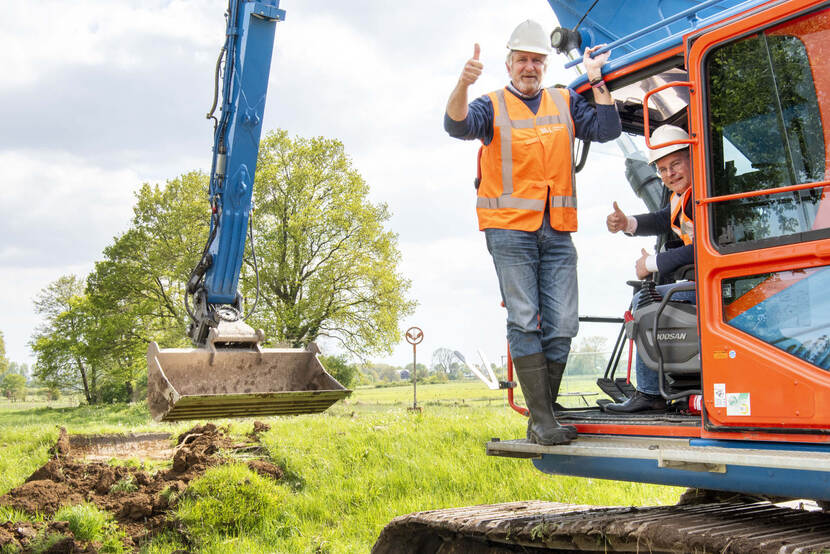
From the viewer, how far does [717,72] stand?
2967mm

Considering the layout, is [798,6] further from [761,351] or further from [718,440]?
[718,440]

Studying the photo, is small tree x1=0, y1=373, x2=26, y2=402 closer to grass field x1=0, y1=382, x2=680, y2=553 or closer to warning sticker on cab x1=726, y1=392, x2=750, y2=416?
grass field x1=0, y1=382, x2=680, y2=553

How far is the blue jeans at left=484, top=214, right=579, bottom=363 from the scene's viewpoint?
358 cm

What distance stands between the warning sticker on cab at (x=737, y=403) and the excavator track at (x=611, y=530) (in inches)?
16.5

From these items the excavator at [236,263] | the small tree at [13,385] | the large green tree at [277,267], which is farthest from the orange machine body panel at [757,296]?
the small tree at [13,385]

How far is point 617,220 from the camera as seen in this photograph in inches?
159

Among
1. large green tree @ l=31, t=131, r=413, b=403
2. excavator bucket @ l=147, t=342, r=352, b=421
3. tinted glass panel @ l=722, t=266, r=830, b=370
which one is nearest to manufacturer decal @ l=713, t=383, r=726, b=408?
tinted glass panel @ l=722, t=266, r=830, b=370

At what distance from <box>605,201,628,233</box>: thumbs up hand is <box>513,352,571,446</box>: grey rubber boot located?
35.6 inches

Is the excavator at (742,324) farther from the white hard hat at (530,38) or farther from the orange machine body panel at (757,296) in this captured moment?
the white hard hat at (530,38)

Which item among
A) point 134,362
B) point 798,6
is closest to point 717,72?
point 798,6

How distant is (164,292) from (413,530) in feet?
82.5

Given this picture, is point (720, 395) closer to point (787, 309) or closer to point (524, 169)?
point (787, 309)

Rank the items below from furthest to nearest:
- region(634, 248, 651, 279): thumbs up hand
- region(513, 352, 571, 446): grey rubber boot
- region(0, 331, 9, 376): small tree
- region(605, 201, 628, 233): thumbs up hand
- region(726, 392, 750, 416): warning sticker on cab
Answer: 1. region(0, 331, 9, 376): small tree
2. region(605, 201, 628, 233): thumbs up hand
3. region(634, 248, 651, 279): thumbs up hand
4. region(513, 352, 571, 446): grey rubber boot
5. region(726, 392, 750, 416): warning sticker on cab

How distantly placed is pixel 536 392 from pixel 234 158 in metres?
4.58
